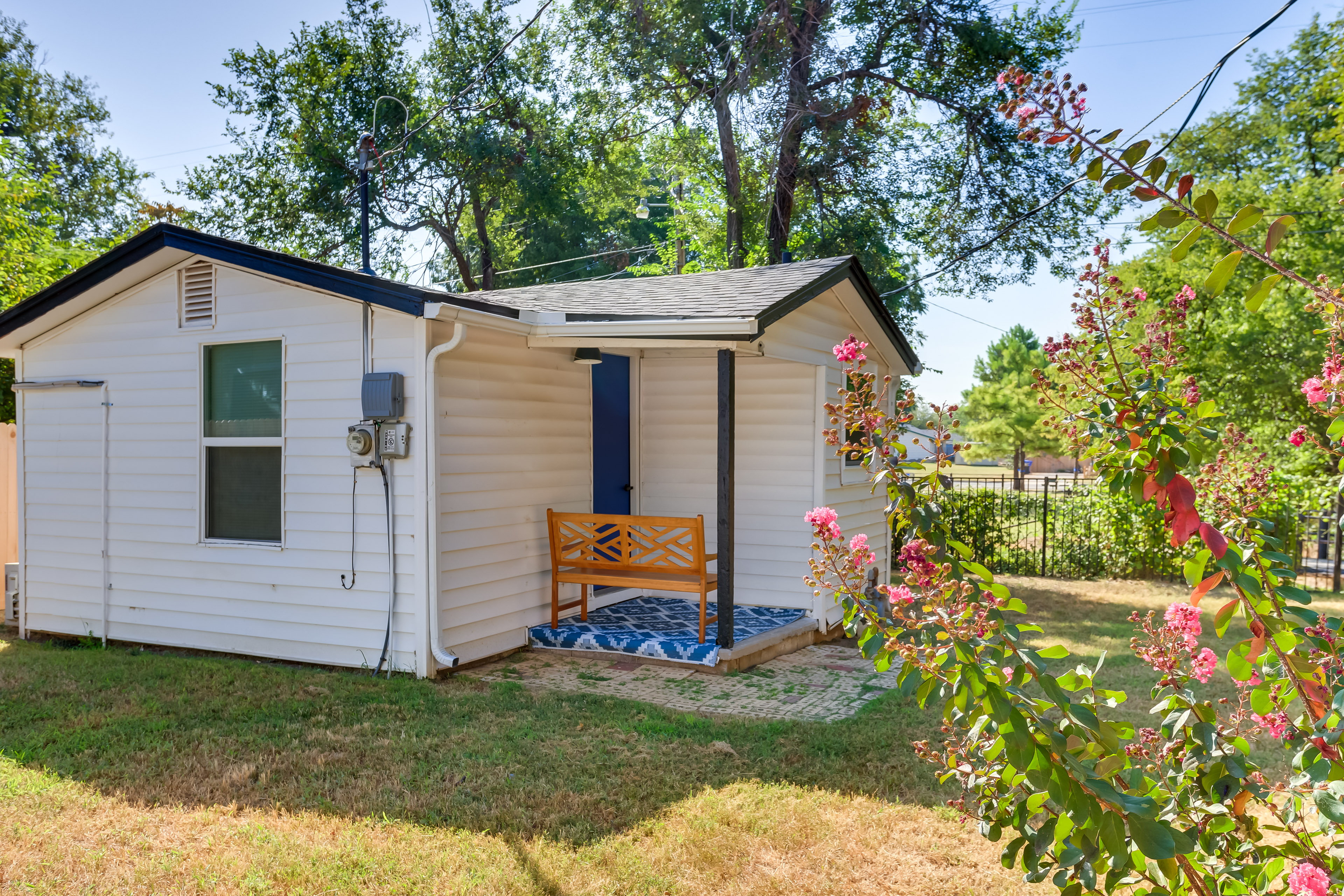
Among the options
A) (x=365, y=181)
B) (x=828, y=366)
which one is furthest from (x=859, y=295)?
(x=365, y=181)

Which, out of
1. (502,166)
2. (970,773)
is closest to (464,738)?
(970,773)

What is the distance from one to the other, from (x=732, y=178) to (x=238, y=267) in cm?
1134

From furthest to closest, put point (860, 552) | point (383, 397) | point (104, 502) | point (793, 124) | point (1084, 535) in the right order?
point (793, 124) → point (1084, 535) → point (104, 502) → point (383, 397) → point (860, 552)

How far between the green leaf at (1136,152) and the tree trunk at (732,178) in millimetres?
14458

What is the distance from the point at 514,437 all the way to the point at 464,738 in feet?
8.71

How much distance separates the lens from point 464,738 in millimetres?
4746

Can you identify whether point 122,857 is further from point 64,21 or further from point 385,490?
point 64,21

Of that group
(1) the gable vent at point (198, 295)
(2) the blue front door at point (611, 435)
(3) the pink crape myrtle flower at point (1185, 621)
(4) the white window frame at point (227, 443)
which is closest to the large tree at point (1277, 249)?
(2) the blue front door at point (611, 435)

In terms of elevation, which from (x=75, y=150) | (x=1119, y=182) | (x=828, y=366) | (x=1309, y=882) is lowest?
(x=1309, y=882)

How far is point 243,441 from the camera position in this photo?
674 cm

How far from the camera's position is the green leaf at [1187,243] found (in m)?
1.63

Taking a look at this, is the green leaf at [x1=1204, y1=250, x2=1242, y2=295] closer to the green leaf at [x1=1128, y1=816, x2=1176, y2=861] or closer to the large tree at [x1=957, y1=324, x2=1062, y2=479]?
the green leaf at [x1=1128, y1=816, x2=1176, y2=861]

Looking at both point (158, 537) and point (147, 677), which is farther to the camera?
point (158, 537)

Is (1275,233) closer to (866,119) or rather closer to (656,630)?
(656,630)
